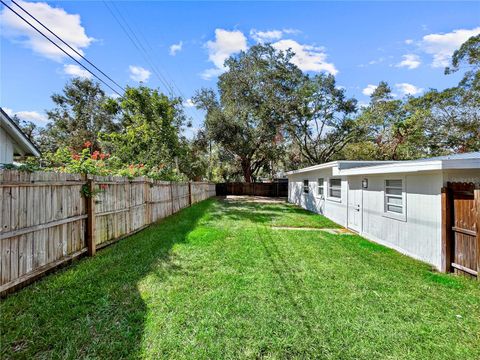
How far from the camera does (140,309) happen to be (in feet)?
9.86

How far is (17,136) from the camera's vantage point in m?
7.37

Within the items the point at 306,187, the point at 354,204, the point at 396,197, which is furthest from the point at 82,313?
the point at 306,187

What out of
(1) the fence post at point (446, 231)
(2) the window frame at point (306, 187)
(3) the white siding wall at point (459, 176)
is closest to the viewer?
(1) the fence post at point (446, 231)

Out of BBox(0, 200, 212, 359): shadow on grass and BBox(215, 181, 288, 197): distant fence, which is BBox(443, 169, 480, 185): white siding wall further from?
BBox(215, 181, 288, 197): distant fence

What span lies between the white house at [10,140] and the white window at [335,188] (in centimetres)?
1121

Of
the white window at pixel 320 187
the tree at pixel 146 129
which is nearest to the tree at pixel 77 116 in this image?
the tree at pixel 146 129

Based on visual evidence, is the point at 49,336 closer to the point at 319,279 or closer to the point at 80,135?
the point at 319,279

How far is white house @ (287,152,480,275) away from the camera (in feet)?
14.5

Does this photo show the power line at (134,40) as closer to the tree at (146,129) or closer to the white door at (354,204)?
the tree at (146,129)

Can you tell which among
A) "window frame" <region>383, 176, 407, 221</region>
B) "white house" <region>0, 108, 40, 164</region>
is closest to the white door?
"window frame" <region>383, 176, 407, 221</region>

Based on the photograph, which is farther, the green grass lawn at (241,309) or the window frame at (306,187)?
the window frame at (306,187)

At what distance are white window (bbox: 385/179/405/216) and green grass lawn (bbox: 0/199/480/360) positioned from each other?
136 cm

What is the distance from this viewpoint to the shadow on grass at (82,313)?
7.57 feet

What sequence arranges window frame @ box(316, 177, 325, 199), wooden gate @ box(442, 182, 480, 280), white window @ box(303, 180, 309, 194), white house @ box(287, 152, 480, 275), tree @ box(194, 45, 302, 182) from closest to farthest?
wooden gate @ box(442, 182, 480, 280) < white house @ box(287, 152, 480, 275) < window frame @ box(316, 177, 325, 199) < white window @ box(303, 180, 309, 194) < tree @ box(194, 45, 302, 182)
